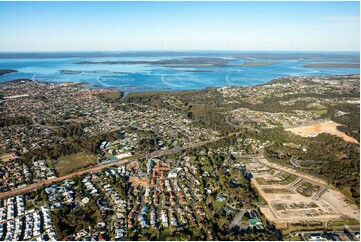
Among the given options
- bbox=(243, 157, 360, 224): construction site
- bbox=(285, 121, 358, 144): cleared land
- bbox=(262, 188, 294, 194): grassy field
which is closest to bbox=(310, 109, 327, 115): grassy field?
bbox=(285, 121, 358, 144): cleared land

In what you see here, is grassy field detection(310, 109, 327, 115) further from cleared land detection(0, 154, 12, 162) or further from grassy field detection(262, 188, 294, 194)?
cleared land detection(0, 154, 12, 162)

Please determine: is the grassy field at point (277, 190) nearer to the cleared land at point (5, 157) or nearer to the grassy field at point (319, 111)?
the cleared land at point (5, 157)

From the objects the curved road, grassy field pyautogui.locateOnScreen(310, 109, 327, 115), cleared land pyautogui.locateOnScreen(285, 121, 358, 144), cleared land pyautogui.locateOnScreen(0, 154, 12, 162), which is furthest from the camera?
grassy field pyautogui.locateOnScreen(310, 109, 327, 115)

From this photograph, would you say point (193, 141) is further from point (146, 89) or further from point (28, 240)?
point (146, 89)

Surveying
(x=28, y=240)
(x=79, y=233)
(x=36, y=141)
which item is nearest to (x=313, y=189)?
(x=79, y=233)

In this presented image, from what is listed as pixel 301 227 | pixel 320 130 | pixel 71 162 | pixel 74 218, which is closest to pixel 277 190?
pixel 301 227
